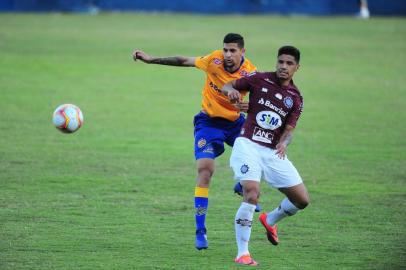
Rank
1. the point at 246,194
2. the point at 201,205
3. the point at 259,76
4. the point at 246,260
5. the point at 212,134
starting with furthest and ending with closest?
the point at 212,134 → the point at 201,205 → the point at 259,76 → the point at 246,194 → the point at 246,260

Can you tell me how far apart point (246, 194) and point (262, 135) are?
2.34ft

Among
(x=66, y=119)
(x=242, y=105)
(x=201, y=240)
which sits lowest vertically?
(x=201, y=240)

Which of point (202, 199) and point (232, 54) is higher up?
point (232, 54)

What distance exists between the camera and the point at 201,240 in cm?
975

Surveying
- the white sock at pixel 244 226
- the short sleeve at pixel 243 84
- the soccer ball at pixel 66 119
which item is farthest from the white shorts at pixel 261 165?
the soccer ball at pixel 66 119

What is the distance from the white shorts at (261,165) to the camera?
934cm

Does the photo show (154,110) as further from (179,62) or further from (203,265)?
(203,265)

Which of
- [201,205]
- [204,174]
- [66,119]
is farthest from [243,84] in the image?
[66,119]

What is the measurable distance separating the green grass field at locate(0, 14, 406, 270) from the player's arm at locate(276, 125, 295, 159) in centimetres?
118

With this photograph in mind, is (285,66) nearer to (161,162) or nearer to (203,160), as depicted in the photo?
(203,160)

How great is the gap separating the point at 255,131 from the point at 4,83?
15.2 metres

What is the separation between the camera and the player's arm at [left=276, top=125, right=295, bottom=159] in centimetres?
941

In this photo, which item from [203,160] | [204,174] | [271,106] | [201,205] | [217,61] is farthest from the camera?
[217,61]

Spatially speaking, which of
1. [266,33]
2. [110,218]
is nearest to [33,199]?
[110,218]
